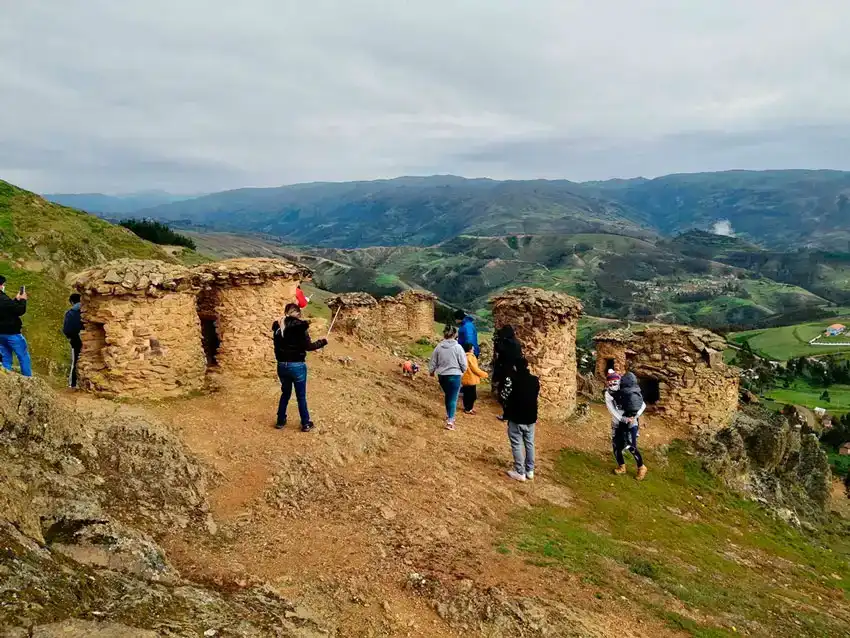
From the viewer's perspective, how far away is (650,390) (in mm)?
18328

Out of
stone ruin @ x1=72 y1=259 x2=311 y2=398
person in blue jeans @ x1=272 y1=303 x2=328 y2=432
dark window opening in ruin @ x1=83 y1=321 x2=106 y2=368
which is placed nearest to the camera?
person in blue jeans @ x1=272 y1=303 x2=328 y2=432

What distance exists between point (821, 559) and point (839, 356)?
101159 mm

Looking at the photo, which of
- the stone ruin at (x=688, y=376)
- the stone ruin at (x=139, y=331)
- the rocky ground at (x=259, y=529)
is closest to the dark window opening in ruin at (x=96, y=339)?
the stone ruin at (x=139, y=331)

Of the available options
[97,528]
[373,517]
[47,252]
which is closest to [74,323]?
[97,528]

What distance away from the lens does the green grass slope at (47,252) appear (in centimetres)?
1727

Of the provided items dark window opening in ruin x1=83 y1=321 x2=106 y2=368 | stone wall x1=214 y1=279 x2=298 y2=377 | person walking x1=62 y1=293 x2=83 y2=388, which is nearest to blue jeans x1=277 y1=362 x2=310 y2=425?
stone wall x1=214 y1=279 x2=298 y2=377

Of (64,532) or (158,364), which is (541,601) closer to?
(64,532)

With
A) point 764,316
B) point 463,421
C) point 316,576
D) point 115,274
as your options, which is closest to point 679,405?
point 463,421

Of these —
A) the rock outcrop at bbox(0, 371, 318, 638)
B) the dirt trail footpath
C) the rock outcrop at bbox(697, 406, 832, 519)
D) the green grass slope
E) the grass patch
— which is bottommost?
the rock outcrop at bbox(697, 406, 832, 519)

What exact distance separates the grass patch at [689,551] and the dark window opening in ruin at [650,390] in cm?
272

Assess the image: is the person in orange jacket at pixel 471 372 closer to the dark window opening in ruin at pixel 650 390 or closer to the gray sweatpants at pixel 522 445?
the gray sweatpants at pixel 522 445

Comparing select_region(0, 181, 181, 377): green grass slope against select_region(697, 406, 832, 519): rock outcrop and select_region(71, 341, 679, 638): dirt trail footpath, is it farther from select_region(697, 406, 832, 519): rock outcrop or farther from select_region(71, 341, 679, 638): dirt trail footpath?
select_region(697, 406, 832, 519): rock outcrop

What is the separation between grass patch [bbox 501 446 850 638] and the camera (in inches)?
302

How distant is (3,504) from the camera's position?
4.76 metres
